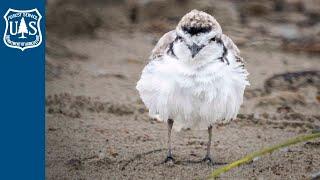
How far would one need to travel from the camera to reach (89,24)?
5516mm

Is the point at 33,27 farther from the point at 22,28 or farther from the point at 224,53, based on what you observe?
the point at 224,53

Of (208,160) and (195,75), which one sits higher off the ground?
(195,75)

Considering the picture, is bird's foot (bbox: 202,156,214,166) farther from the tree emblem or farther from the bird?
the tree emblem

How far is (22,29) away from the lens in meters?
3.41

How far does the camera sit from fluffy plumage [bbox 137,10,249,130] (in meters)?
3.73

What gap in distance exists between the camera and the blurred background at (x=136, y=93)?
13.0ft

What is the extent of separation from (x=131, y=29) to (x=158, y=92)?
1683 millimetres

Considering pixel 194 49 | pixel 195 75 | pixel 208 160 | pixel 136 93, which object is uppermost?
pixel 194 49

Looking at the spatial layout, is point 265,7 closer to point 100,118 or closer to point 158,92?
point 100,118

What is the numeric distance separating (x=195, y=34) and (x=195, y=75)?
0.19 meters

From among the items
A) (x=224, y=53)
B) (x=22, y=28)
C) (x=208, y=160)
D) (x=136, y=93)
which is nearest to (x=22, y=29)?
(x=22, y=28)

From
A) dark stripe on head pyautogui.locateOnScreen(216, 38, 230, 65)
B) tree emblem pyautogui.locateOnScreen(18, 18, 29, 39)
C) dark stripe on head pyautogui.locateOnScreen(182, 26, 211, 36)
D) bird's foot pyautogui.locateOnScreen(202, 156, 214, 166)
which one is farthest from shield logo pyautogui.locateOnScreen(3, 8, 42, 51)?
bird's foot pyautogui.locateOnScreen(202, 156, 214, 166)

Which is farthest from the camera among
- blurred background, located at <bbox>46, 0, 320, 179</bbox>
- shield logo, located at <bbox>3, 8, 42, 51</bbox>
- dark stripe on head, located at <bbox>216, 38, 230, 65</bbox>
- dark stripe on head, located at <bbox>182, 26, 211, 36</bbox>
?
blurred background, located at <bbox>46, 0, 320, 179</bbox>

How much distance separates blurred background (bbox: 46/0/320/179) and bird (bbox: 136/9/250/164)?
0.24 m
